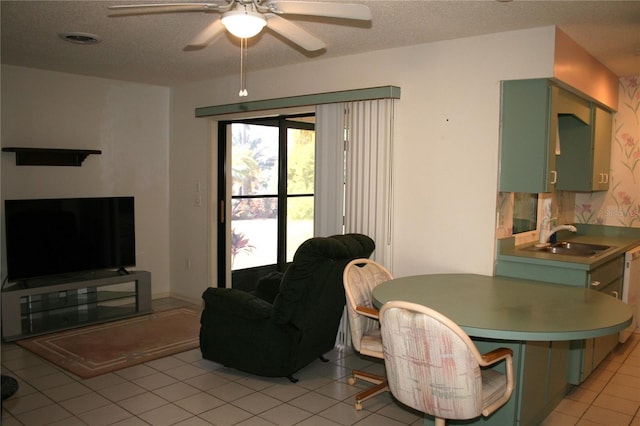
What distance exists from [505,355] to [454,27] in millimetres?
2195

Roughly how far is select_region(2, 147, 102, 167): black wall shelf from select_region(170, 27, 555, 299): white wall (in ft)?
7.91

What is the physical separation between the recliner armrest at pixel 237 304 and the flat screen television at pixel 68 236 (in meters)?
1.99

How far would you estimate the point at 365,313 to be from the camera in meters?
2.98

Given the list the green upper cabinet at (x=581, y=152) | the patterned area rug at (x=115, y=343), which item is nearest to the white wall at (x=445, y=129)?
the green upper cabinet at (x=581, y=152)

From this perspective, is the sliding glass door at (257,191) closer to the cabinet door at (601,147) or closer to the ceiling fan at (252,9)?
the cabinet door at (601,147)

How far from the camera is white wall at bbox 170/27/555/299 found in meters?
3.59

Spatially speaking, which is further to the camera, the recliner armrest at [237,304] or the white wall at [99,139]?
the white wall at [99,139]

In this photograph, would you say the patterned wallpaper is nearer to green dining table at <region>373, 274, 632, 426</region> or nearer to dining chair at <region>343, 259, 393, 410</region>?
green dining table at <region>373, 274, 632, 426</region>

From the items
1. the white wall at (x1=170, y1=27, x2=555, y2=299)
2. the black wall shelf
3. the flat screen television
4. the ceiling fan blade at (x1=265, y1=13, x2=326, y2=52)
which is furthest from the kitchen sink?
the black wall shelf

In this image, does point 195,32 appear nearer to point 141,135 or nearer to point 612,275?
point 141,135

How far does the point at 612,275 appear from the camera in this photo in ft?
12.9

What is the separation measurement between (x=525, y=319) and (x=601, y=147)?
3.00 metres

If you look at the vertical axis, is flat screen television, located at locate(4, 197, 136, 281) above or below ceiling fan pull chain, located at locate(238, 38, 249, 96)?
below

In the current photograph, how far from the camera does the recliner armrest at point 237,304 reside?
142 inches
